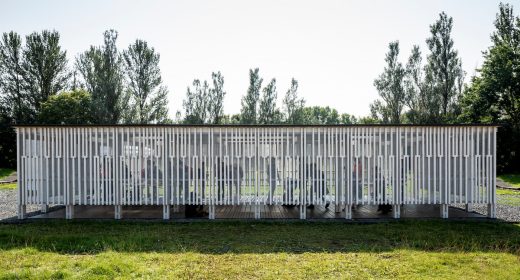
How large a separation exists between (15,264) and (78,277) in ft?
5.08

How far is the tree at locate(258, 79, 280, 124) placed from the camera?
38.5 m

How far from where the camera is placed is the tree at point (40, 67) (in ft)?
116

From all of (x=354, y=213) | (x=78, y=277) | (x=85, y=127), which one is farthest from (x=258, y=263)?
(x=85, y=127)

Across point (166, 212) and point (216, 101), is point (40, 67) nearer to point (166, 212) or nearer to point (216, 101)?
point (216, 101)

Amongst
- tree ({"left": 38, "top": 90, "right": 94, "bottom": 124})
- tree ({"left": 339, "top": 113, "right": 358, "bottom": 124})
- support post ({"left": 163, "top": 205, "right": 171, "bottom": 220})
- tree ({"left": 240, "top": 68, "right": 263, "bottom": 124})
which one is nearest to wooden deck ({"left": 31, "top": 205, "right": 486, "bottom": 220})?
support post ({"left": 163, "top": 205, "right": 171, "bottom": 220})

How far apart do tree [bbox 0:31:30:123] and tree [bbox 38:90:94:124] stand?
154 inches

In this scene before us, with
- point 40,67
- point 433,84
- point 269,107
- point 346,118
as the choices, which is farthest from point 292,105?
point 346,118

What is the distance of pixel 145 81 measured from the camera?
34.5m

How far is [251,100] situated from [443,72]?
18.6 meters

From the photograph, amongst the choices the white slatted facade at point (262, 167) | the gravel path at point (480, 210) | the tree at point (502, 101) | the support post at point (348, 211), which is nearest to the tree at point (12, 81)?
the gravel path at point (480, 210)

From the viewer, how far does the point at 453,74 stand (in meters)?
31.9

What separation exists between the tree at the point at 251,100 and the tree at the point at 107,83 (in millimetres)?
11918

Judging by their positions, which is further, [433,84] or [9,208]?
[433,84]

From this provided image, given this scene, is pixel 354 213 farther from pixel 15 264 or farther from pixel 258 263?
pixel 15 264
